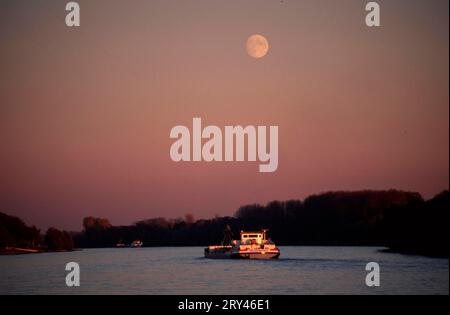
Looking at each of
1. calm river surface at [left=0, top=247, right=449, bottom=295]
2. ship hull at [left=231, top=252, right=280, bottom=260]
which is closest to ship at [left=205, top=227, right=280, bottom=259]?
ship hull at [left=231, top=252, right=280, bottom=260]

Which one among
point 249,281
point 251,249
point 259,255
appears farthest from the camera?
point 251,249

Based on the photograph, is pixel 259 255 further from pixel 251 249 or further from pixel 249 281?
pixel 249 281

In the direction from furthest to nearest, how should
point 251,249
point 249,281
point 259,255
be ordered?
point 251,249, point 259,255, point 249,281

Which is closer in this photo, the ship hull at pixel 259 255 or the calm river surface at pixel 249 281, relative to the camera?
the calm river surface at pixel 249 281

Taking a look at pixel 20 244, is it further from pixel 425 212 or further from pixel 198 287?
pixel 198 287

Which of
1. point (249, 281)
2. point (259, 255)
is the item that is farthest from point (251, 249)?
point (249, 281)

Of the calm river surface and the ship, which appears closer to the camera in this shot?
the calm river surface

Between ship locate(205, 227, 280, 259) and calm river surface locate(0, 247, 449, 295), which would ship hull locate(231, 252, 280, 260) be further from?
calm river surface locate(0, 247, 449, 295)

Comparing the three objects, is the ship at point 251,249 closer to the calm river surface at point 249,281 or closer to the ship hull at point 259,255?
the ship hull at point 259,255

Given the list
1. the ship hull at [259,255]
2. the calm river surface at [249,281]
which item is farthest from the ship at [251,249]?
the calm river surface at [249,281]

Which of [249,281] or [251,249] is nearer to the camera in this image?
[249,281]

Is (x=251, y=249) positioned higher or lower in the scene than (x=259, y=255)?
higher
